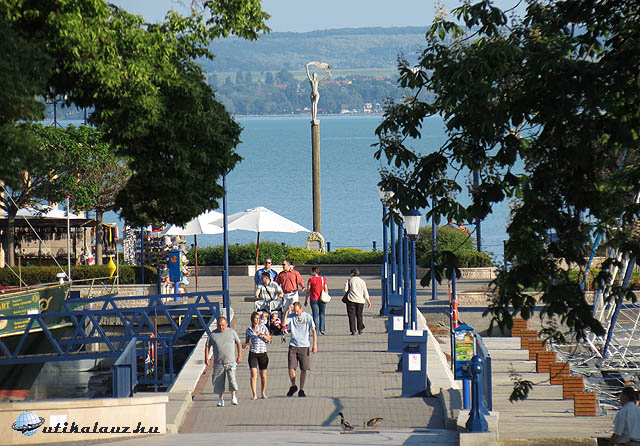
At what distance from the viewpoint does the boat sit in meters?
24.7

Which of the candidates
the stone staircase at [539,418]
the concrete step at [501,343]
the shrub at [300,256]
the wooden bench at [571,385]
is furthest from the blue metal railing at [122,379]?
the shrub at [300,256]

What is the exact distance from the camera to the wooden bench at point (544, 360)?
1803 centimetres

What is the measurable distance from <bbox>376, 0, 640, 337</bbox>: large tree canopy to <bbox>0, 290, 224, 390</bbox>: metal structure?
8.02m

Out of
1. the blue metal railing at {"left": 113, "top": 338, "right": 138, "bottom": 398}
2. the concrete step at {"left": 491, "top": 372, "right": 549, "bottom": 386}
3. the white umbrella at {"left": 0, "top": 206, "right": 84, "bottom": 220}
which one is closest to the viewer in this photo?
the blue metal railing at {"left": 113, "top": 338, "right": 138, "bottom": 398}

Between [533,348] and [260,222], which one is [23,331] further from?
[533,348]

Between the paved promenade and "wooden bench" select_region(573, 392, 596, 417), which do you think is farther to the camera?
"wooden bench" select_region(573, 392, 596, 417)

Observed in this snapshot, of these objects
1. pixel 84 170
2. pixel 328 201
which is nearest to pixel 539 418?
pixel 84 170

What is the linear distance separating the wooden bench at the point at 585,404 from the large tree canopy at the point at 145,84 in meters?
6.82

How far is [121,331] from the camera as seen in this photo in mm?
29078

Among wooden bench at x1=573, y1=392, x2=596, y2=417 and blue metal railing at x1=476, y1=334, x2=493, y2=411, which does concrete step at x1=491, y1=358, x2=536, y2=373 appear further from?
blue metal railing at x1=476, y1=334, x2=493, y2=411

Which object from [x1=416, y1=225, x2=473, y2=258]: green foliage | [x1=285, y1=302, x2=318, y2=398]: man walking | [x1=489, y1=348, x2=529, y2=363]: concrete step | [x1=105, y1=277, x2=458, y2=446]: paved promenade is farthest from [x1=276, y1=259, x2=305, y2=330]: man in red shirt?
[x1=416, y1=225, x2=473, y2=258]: green foliage

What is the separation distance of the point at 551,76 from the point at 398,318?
12573 mm

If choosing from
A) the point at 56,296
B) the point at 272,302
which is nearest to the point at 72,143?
the point at 56,296

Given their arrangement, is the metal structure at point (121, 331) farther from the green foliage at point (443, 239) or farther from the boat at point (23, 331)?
the green foliage at point (443, 239)
